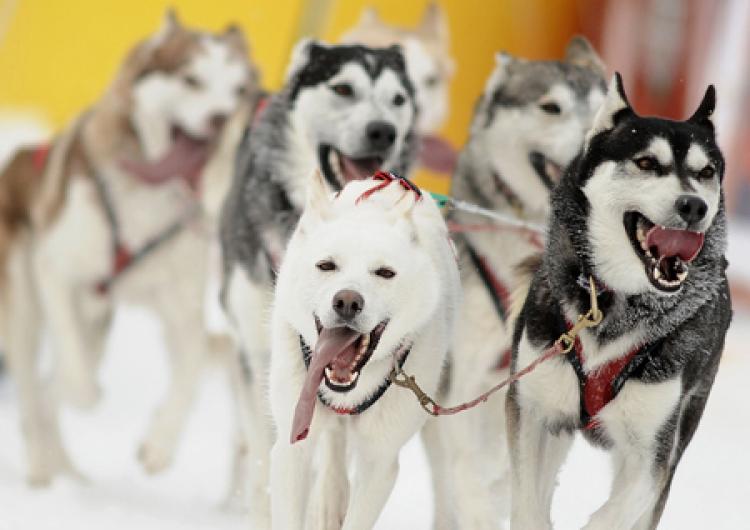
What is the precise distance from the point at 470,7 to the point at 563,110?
436 cm

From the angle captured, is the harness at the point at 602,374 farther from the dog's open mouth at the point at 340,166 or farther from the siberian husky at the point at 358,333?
the dog's open mouth at the point at 340,166

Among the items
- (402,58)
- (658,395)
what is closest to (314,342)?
(658,395)

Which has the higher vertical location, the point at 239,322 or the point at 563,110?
the point at 563,110

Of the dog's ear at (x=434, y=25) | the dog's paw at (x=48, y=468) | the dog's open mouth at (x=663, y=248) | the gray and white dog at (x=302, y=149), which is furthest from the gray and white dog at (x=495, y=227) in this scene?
the dog's paw at (x=48, y=468)

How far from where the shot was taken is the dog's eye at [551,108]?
4.64 metres

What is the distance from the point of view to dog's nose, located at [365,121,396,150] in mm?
4332

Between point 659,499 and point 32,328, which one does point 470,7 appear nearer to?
point 32,328

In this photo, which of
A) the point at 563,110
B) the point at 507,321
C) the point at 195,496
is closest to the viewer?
the point at 507,321

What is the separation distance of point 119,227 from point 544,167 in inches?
78.9

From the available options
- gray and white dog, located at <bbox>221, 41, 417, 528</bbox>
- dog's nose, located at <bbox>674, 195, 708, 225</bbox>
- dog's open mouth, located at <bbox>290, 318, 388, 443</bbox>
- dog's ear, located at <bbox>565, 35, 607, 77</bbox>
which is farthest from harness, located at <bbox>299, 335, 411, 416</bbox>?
dog's ear, located at <bbox>565, 35, 607, 77</bbox>

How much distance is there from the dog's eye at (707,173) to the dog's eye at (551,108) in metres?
1.50

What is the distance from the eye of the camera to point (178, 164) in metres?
6.19

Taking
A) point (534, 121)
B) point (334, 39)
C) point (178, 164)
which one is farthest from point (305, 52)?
point (334, 39)

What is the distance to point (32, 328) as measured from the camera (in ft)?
21.1
